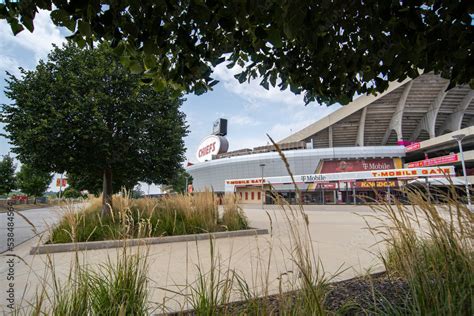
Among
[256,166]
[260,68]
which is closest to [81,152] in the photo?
[260,68]

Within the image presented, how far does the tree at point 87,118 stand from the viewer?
26.5 feet

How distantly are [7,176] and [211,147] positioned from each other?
144ft

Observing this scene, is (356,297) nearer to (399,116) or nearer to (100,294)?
Result: (100,294)

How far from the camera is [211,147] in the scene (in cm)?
7344

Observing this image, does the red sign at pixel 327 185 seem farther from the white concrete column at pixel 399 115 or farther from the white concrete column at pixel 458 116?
the white concrete column at pixel 458 116

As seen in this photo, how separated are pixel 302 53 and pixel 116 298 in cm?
301

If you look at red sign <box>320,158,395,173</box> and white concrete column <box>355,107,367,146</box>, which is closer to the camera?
red sign <box>320,158,395,173</box>

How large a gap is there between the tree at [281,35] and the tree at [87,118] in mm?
5047

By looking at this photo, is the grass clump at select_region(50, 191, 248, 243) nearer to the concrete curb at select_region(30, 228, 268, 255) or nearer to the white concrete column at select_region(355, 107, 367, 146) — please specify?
the concrete curb at select_region(30, 228, 268, 255)

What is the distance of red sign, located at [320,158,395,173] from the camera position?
2391 inches

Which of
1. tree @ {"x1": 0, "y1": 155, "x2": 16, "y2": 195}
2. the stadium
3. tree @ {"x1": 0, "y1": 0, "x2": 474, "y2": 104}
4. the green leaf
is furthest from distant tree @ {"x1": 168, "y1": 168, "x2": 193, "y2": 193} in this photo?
tree @ {"x1": 0, "y1": 155, "x2": 16, "y2": 195}

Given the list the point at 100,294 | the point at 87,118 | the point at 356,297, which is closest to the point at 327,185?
the point at 87,118

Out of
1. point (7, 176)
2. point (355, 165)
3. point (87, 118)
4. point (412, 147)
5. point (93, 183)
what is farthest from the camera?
point (355, 165)

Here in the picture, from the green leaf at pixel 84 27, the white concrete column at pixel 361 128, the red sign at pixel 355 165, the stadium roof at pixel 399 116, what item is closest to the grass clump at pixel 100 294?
the green leaf at pixel 84 27
